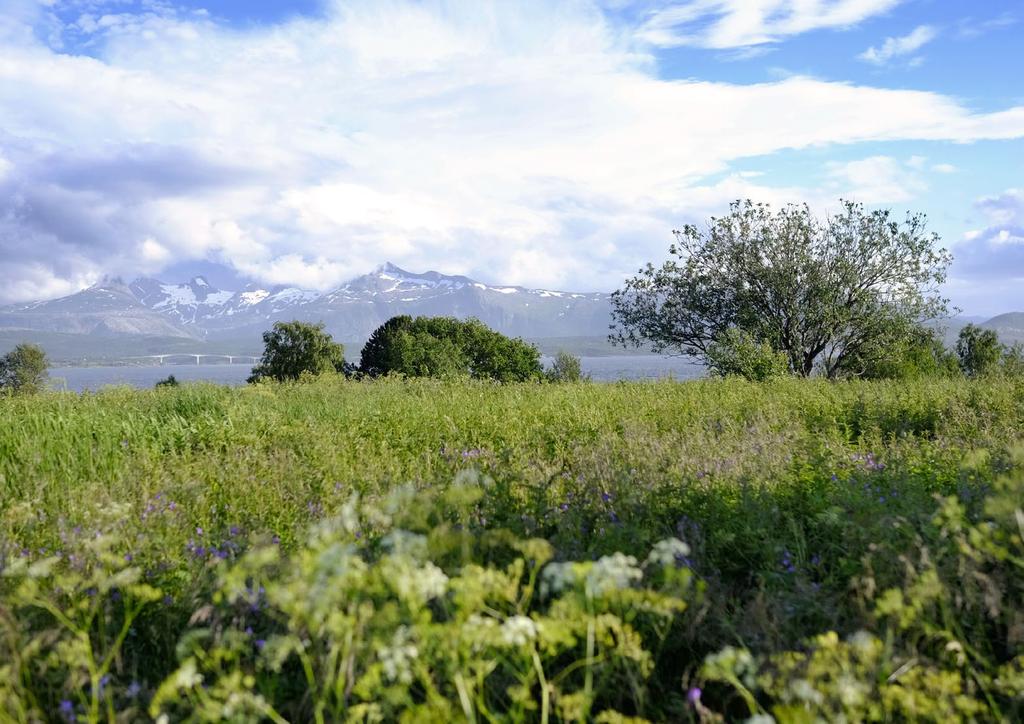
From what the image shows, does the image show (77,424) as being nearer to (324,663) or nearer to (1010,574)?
(324,663)

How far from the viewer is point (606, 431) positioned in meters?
8.23

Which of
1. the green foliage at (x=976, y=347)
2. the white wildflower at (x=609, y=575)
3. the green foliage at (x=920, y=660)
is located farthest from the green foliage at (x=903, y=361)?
the green foliage at (x=976, y=347)

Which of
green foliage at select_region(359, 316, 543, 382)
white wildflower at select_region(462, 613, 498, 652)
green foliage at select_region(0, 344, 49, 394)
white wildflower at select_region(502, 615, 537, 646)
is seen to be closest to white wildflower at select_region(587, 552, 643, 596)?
white wildflower at select_region(502, 615, 537, 646)

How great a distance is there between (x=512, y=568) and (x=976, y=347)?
8119 centimetres

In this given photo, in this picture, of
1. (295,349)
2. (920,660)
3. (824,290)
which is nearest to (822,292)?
(824,290)

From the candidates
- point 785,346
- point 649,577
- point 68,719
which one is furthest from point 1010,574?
point 785,346

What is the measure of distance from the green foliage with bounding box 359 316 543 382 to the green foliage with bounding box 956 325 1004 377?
39.7m

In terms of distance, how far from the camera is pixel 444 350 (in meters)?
58.5

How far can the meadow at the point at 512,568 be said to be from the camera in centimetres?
227

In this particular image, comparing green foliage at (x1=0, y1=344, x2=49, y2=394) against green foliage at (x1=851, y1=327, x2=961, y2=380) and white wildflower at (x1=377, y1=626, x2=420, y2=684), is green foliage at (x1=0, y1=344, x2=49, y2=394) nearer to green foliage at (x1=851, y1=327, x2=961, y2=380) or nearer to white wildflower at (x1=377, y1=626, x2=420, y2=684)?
green foliage at (x1=851, y1=327, x2=961, y2=380)

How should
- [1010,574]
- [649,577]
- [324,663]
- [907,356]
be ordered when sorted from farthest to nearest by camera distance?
[907,356], [649,577], [1010,574], [324,663]

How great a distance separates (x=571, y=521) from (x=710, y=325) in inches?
1084

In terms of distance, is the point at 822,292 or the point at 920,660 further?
the point at 822,292

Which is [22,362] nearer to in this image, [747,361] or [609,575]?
[747,361]
